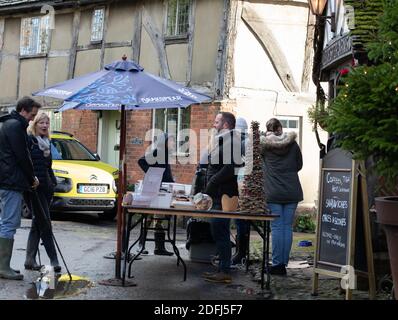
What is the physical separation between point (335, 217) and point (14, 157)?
3.48 metres

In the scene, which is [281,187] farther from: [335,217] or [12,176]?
[12,176]

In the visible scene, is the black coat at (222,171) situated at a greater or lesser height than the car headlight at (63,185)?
greater

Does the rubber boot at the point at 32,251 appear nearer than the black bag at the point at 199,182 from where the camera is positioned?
Yes

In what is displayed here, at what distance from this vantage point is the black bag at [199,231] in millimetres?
9000

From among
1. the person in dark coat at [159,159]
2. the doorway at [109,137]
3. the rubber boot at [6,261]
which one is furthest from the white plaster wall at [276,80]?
the rubber boot at [6,261]

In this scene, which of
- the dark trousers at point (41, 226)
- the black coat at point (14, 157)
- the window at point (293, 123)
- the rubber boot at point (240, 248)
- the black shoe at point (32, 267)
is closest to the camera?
the black coat at point (14, 157)

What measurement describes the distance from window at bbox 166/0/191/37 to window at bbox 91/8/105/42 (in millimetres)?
2375

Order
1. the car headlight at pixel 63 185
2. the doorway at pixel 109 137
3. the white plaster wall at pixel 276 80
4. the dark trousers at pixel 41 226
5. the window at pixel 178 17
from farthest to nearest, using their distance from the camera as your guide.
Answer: the doorway at pixel 109 137 < the window at pixel 178 17 < the white plaster wall at pixel 276 80 < the car headlight at pixel 63 185 < the dark trousers at pixel 41 226

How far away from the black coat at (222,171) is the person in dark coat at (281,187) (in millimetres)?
911

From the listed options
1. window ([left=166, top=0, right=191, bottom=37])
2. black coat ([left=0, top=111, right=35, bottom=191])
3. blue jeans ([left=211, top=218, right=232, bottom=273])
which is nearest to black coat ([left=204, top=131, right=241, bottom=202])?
blue jeans ([left=211, top=218, right=232, bottom=273])

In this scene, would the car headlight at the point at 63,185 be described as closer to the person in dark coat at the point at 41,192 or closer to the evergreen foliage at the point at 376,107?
the person in dark coat at the point at 41,192

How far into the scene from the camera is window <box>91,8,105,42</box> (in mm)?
18594

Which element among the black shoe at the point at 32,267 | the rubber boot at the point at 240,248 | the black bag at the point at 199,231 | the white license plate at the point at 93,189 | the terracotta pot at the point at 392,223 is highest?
the terracotta pot at the point at 392,223
